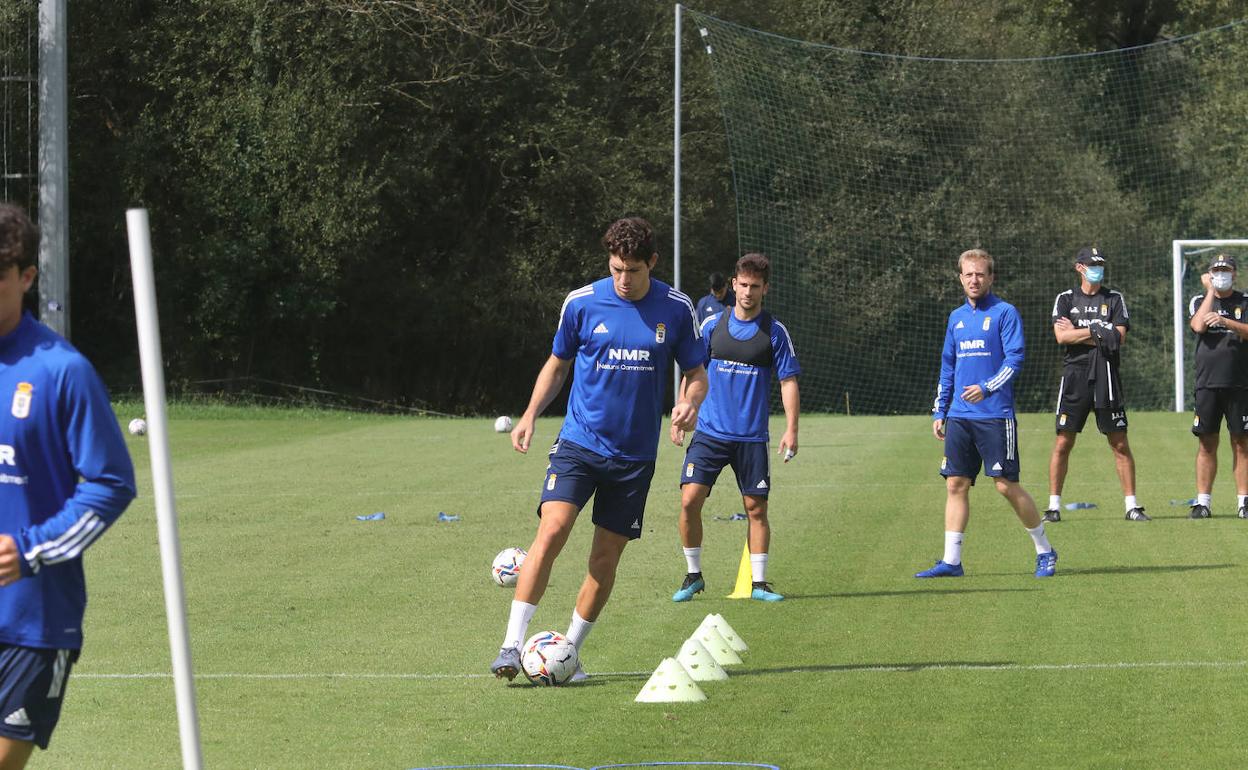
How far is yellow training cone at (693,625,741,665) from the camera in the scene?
8094mm

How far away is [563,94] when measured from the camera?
37.8m

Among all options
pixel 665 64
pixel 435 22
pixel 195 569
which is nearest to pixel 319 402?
pixel 435 22

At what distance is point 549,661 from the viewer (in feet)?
24.8

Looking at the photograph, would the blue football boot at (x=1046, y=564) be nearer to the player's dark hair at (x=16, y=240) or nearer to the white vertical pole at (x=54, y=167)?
the player's dark hair at (x=16, y=240)

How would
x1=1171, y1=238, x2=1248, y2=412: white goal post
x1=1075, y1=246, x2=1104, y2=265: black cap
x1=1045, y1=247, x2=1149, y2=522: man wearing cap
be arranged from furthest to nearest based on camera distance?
1. x1=1171, y1=238, x2=1248, y2=412: white goal post
2. x1=1045, y1=247, x2=1149, y2=522: man wearing cap
3. x1=1075, y1=246, x2=1104, y2=265: black cap

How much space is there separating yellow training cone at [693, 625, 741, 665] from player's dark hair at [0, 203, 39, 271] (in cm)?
444

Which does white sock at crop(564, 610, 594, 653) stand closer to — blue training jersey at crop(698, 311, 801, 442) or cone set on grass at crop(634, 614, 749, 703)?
cone set on grass at crop(634, 614, 749, 703)

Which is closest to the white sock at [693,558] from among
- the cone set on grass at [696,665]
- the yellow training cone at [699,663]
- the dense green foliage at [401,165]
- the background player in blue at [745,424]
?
the background player in blue at [745,424]

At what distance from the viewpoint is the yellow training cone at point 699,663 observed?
25.0 feet

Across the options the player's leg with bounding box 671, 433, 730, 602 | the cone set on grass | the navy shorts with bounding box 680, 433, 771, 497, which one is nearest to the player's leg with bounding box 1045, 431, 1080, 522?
the navy shorts with bounding box 680, 433, 771, 497

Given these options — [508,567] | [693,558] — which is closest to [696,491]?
[693,558]

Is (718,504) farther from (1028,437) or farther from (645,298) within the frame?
(1028,437)

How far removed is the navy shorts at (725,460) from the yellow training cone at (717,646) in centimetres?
221

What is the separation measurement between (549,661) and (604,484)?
83 cm
